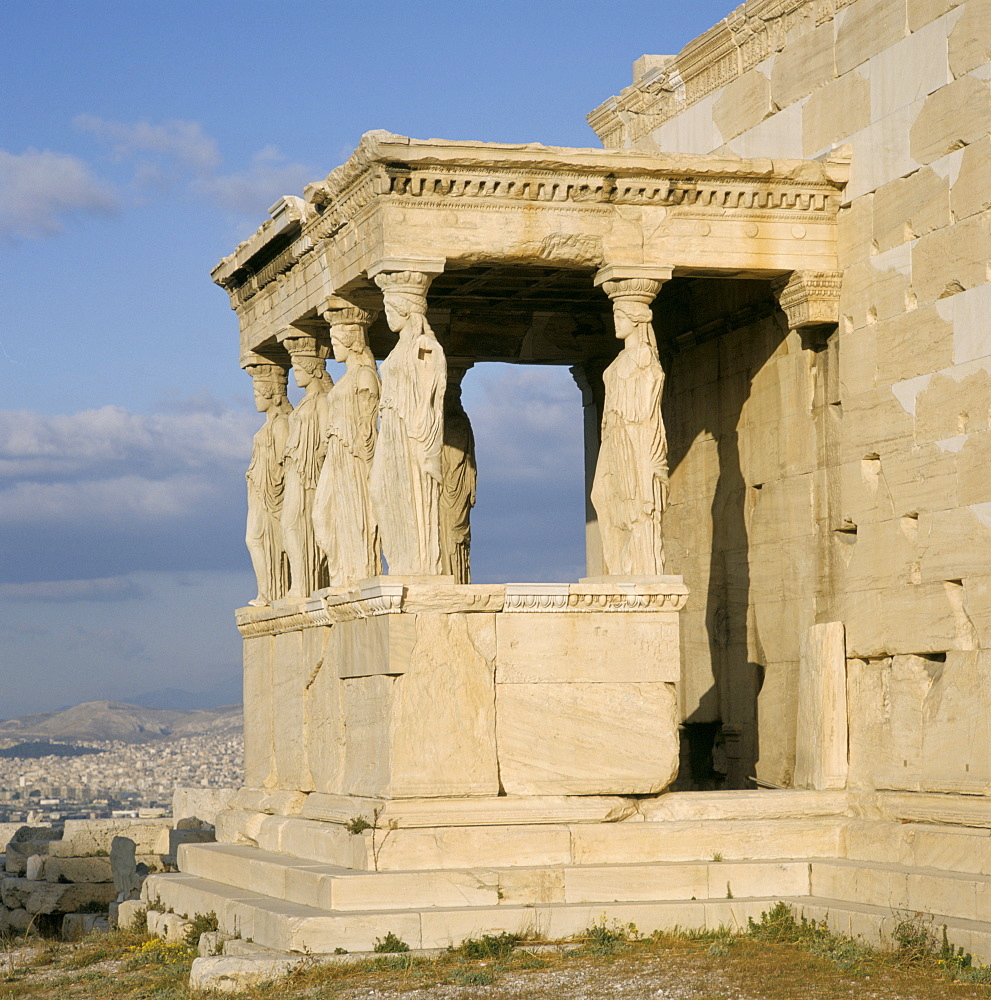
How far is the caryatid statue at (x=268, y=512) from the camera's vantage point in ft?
55.3

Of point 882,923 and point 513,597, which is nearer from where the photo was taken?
point 882,923

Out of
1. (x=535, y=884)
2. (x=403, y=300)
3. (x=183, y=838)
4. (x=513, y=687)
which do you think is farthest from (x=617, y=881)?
(x=183, y=838)

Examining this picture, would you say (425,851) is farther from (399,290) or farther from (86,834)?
(86,834)

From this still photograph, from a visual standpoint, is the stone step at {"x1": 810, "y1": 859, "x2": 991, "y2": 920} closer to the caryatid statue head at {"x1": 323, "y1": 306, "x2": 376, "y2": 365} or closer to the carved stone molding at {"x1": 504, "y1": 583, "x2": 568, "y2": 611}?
the carved stone molding at {"x1": 504, "y1": 583, "x2": 568, "y2": 611}

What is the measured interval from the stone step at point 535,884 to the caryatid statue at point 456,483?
4802 millimetres

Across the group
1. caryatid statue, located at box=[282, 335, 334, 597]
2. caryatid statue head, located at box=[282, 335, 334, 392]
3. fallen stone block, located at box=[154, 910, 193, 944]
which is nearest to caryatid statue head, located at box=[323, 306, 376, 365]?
caryatid statue, located at box=[282, 335, 334, 597]

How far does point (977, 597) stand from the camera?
12.6m

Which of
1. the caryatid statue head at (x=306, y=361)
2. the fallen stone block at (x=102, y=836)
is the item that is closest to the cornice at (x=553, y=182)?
the caryatid statue head at (x=306, y=361)

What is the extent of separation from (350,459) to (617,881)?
406cm

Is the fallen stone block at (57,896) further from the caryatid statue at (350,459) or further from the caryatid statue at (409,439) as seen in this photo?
the caryatid statue at (409,439)

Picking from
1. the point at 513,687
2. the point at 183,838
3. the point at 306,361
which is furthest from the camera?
the point at 183,838

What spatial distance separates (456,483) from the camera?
1762cm

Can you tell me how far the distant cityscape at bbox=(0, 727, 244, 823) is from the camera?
5594cm

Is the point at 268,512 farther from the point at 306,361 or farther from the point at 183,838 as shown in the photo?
the point at 183,838
